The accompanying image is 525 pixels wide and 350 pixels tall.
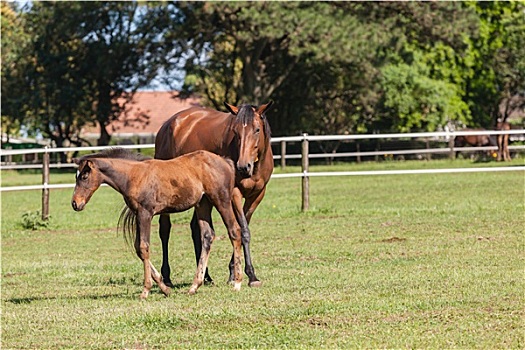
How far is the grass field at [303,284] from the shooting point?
7012 millimetres

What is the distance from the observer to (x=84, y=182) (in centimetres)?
869

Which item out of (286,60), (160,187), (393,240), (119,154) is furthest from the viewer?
(286,60)

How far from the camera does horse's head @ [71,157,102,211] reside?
28.2 ft

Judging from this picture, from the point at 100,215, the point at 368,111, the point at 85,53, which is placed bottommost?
the point at 100,215

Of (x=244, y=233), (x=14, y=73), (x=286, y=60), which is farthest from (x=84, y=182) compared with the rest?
(x=14, y=73)

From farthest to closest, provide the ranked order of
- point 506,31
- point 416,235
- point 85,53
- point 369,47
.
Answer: point 506,31, point 85,53, point 369,47, point 416,235

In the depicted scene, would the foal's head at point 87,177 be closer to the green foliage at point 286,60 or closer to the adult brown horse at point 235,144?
the adult brown horse at point 235,144

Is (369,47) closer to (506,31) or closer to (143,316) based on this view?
(506,31)

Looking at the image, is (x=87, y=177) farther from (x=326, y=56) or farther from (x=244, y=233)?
(x=326, y=56)

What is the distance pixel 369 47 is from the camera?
129ft

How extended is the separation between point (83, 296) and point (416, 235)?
5.96 metres

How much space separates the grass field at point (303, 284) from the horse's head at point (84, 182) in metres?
1.02

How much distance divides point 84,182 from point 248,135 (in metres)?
1.79

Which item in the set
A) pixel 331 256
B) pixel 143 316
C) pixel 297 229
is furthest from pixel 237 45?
pixel 143 316
